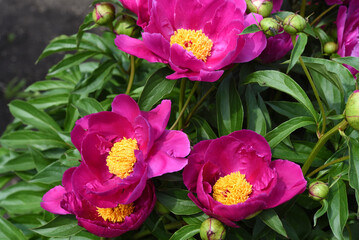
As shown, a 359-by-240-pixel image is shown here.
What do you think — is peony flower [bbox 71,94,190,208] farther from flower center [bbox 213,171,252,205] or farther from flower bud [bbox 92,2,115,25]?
flower bud [bbox 92,2,115,25]

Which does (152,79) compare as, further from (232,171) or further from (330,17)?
(330,17)

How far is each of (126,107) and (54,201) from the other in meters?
0.21

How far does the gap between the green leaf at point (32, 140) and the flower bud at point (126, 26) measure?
32cm

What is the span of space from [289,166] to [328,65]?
0.20 metres

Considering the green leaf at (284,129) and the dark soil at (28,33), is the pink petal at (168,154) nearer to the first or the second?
the green leaf at (284,129)

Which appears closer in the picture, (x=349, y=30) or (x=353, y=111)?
(x=353, y=111)

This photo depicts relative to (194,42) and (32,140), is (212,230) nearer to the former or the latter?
(194,42)

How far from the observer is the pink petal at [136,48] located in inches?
29.0

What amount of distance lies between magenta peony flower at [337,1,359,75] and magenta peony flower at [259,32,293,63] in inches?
4.6

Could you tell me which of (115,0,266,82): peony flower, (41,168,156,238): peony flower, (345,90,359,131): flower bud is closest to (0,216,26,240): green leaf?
(41,168,156,238): peony flower

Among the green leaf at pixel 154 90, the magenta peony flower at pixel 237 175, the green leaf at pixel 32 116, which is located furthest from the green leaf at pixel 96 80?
the magenta peony flower at pixel 237 175

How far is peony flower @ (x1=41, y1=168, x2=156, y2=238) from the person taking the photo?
2.27 feet

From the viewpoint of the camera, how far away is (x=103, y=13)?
2.90ft

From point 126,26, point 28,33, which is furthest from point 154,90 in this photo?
point 28,33
